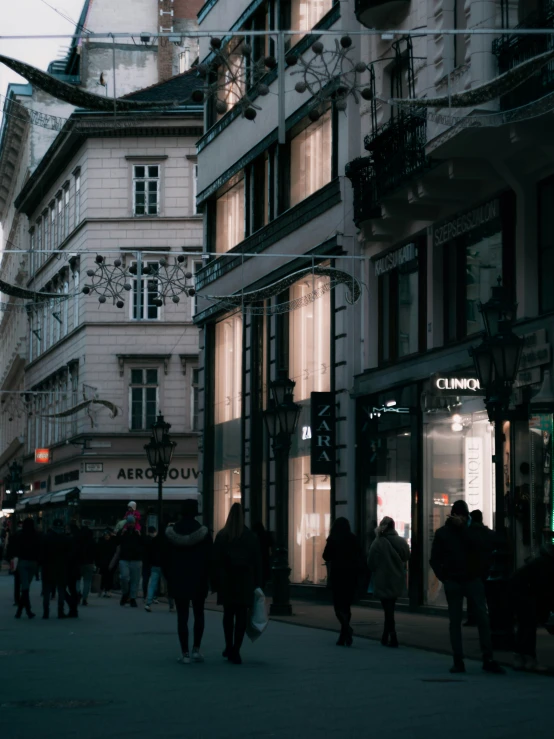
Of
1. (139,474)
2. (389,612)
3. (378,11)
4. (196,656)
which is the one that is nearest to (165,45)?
(139,474)

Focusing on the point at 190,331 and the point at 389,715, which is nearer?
the point at 389,715

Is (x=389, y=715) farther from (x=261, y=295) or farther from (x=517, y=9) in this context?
(x=261, y=295)

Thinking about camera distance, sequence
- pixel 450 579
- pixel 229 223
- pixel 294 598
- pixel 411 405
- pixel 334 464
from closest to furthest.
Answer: pixel 450 579 → pixel 411 405 → pixel 334 464 → pixel 294 598 → pixel 229 223

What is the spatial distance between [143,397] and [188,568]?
4088cm

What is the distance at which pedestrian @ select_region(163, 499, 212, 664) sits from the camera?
16281 millimetres

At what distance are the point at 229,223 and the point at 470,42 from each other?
18.8 m

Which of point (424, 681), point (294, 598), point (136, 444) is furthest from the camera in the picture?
point (136, 444)

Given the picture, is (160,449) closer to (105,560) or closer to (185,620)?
(105,560)

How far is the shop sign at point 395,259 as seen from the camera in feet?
89.0

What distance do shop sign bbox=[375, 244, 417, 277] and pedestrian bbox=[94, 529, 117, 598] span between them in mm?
9992

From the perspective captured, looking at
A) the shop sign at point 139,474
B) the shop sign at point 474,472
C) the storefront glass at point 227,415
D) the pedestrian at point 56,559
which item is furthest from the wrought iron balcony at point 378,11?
the shop sign at point 139,474

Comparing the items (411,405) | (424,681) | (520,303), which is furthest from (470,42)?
(424,681)

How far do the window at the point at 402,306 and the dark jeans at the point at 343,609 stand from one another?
28.4 ft

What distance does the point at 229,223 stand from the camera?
39625 millimetres
